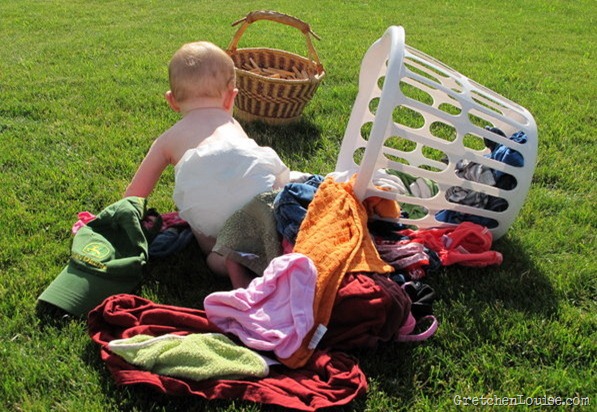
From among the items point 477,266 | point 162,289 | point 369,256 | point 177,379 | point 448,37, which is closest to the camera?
point 177,379

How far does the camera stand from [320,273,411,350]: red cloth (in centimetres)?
199

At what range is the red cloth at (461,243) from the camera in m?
2.48

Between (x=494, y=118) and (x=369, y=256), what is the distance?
0.93m

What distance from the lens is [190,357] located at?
1844 millimetres

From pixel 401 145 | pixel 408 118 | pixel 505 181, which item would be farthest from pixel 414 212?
pixel 408 118

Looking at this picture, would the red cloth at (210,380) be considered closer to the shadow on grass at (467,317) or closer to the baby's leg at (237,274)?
the shadow on grass at (467,317)

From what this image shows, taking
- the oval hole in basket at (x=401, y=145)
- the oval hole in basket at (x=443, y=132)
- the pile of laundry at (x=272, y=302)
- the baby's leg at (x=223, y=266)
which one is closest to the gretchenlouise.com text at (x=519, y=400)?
the pile of laundry at (x=272, y=302)

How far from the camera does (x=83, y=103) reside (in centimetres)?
419

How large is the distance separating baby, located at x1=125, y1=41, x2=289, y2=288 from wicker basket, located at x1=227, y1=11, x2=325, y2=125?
0.80 metres

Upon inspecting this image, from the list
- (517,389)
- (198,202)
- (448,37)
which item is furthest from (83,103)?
(448,37)

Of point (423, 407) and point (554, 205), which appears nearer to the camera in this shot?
point (423, 407)

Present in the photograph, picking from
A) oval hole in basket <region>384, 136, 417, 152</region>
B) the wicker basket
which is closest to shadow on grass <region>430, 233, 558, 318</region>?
oval hole in basket <region>384, 136, 417, 152</region>

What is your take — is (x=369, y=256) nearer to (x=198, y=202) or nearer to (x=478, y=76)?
(x=198, y=202)

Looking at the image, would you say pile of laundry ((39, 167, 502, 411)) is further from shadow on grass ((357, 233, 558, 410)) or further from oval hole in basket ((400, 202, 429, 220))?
oval hole in basket ((400, 202, 429, 220))
